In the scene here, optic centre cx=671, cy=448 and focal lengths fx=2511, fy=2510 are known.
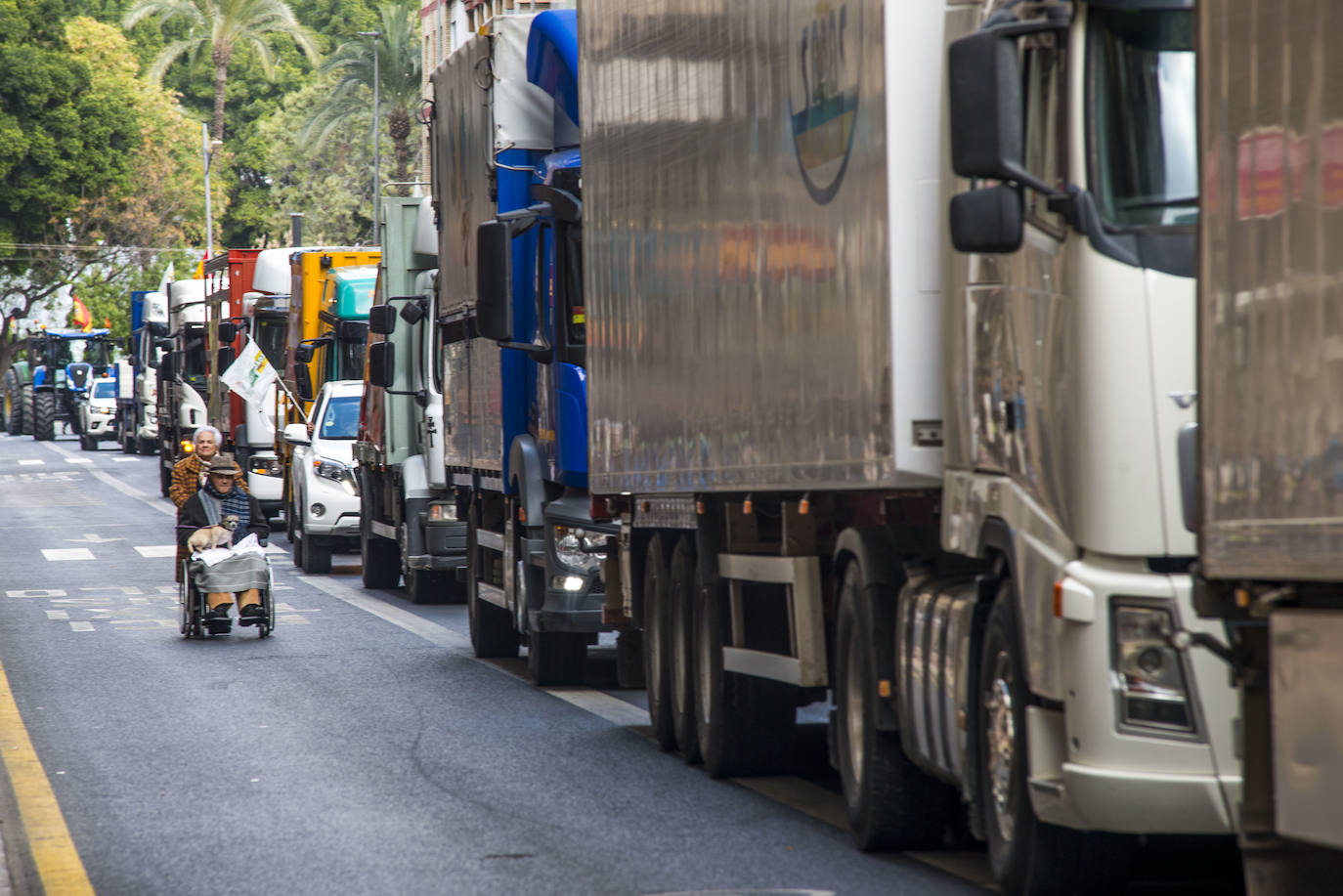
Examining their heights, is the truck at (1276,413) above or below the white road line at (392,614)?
above

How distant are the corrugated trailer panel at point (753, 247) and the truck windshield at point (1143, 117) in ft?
4.25

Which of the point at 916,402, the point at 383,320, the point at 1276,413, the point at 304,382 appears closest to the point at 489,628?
the point at 383,320

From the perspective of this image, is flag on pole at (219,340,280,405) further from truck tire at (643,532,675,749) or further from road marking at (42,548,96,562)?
truck tire at (643,532,675,749)

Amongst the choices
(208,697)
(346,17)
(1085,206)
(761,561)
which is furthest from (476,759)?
(346,17)

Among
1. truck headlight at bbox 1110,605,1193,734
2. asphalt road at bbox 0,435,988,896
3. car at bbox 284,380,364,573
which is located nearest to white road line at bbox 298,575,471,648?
asphalt road at bbox 0,435,988,896

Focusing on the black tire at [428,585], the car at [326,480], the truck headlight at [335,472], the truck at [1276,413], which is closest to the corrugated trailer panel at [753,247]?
the truck at [1276,413]

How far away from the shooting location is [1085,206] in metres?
6.77

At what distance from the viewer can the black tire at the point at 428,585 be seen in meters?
22.6

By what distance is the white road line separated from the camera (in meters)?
18.8

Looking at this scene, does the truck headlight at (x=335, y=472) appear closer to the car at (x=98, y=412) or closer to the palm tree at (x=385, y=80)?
the palm tree at (x=385, y=80)

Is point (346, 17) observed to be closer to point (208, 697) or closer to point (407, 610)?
point (407, 610)

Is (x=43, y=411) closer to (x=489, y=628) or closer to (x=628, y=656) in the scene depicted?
(x=489, y=628)

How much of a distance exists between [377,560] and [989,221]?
18.1m

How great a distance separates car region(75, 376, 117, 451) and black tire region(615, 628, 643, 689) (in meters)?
53.7
